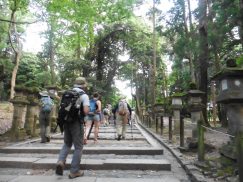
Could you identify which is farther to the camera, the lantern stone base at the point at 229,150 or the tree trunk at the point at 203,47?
the tree trunk at the point at 203,47

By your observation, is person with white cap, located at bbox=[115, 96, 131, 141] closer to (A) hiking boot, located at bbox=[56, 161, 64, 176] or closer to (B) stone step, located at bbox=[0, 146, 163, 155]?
(B) stone step, located at bbox=[0, 146, 163, 155]

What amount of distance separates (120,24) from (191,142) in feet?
76.0

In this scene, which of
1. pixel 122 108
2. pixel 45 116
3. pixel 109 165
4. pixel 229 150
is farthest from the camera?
pixel 122 108

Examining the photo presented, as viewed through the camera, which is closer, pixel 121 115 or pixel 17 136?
pixel 17 136

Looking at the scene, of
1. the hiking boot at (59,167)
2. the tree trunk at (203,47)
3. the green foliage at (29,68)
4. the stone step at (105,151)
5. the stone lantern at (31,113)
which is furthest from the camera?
the green foliage at (29,68)

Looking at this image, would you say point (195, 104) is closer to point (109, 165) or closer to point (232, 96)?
point (232, 96)

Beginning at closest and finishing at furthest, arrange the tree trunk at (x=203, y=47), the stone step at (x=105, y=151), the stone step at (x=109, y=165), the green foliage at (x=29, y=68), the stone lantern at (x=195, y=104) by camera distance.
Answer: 1. the stone step at (x=109, y=165)
2. the stone step at (x=105, y=151)
3. the stone lantern at (x=195, y=104)
4. the tree trunk at (x=203, y=47)
5. the green foliage at (x=29, y=68)

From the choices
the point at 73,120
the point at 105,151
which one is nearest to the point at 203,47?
the point at 105,151

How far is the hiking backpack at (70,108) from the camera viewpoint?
5.49 m

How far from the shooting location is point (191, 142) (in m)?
8.21

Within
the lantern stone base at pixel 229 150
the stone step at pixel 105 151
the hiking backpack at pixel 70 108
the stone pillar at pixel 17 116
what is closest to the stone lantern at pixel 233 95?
the lantern stone base at pixel 229 150

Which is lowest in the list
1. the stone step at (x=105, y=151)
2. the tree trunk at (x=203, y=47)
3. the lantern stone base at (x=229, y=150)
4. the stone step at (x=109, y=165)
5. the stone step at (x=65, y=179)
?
the stone step at (x=65, y=179)

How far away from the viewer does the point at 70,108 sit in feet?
18.0

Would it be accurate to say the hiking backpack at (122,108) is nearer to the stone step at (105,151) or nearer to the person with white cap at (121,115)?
the person with white cap at (121,115)
